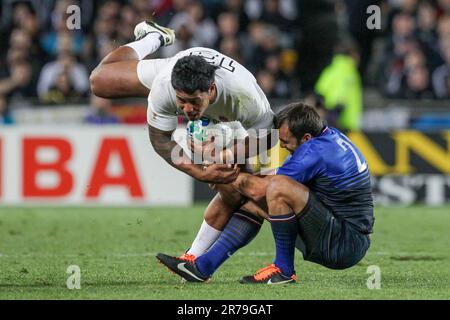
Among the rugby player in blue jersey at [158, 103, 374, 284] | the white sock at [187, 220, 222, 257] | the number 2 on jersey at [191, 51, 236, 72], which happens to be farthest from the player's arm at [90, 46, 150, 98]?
the rugby player in blue jersey at [158, 103, 374, 284]

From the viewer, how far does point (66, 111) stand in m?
15.8

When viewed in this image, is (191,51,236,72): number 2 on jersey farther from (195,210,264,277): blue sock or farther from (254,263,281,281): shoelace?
(254,263,281,281): shoelace

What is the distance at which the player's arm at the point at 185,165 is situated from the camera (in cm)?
796

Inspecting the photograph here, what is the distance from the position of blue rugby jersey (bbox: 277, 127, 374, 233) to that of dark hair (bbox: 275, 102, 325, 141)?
0.08 m

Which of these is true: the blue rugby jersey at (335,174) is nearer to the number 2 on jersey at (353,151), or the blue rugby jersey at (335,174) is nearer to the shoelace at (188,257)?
the number 2 on jersey at (353,151)

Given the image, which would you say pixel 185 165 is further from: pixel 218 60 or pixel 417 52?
pixel 417 52

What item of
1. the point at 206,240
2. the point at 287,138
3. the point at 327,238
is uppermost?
the point at 287,138

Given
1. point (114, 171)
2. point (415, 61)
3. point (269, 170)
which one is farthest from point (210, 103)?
point (415, 61)

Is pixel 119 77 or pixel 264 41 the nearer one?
pixel 119 77

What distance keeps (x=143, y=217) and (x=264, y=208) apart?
579 cm

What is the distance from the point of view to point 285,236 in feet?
25.4

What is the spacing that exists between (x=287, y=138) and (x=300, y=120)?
172 mm

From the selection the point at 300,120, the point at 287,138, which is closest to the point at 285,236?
the point at 287,138

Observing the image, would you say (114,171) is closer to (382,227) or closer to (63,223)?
(63,223)
